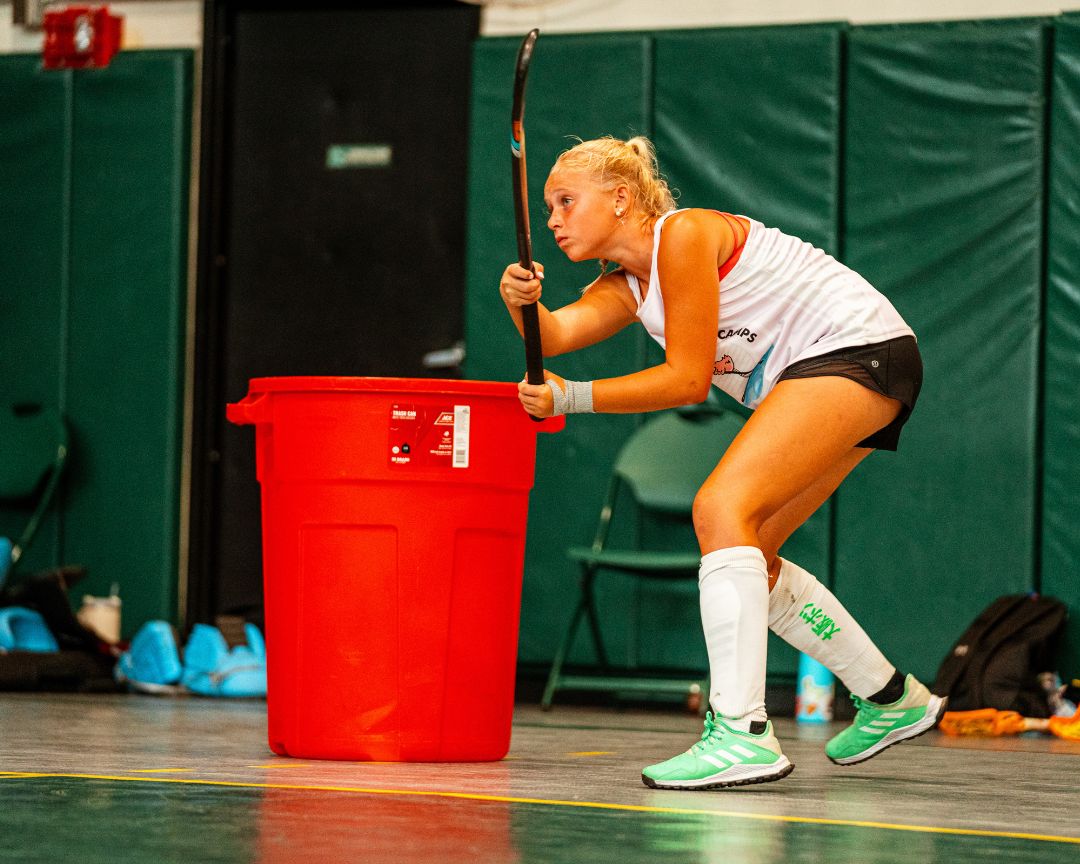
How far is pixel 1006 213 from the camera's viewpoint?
630cm

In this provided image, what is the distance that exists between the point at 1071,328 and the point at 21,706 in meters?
3.84

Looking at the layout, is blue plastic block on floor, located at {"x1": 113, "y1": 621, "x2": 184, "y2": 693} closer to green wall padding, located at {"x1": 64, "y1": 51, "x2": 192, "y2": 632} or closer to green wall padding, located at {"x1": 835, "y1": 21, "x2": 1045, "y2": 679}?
green wall padding, located at {"x1": 64, "y1": 51, "x2": 192, "y2": 632}

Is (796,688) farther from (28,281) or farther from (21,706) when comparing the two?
(28,281)

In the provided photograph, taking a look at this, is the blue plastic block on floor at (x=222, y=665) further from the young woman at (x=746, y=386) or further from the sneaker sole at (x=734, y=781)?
the sneaker sole at (x=734, y=781)

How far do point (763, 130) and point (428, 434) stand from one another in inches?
128

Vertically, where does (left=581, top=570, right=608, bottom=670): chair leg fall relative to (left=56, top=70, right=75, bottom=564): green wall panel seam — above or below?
below

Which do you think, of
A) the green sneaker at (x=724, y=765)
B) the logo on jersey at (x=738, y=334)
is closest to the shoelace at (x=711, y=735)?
the green sneaker at (x=724, y=765)

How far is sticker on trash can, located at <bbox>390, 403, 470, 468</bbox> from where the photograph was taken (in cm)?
371

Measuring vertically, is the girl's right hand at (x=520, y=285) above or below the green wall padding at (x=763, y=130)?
below

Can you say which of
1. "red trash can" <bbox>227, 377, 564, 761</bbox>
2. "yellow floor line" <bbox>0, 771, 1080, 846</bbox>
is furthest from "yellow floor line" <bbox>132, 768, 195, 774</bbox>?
"red trash can" <bbox>227, 377, 564, 761</bbox>

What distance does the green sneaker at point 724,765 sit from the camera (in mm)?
3215

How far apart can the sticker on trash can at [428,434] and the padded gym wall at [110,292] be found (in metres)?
3.74

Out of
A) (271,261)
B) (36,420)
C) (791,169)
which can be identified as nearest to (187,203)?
(271,261)

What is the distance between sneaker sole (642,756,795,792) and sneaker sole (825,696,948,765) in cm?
56
